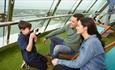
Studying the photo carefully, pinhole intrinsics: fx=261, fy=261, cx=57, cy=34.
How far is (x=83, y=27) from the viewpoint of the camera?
9.06ft

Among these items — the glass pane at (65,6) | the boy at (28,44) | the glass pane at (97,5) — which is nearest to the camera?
the boy at (28,44)

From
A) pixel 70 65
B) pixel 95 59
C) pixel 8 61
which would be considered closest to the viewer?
pixel 95 59

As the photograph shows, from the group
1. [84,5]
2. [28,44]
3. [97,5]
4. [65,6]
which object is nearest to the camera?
[28,44]

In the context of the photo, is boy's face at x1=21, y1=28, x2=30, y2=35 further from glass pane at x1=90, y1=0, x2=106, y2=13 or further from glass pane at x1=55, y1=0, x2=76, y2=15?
glass pane at x1=90, y1=0, x2=106, y2=13

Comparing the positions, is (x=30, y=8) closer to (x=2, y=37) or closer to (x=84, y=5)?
(x=2, y=37)

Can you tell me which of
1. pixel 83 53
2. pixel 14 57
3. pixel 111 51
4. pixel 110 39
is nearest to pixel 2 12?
pixel 14 57

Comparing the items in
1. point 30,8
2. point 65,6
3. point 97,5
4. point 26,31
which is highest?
point 26,31

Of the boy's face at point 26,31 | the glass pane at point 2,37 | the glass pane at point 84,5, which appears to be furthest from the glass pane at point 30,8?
the glass pane at point 84,5

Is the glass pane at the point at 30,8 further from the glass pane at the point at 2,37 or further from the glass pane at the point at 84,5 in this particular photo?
the glass pane at the point at 84,5

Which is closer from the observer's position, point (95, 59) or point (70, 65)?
point (95, 59)

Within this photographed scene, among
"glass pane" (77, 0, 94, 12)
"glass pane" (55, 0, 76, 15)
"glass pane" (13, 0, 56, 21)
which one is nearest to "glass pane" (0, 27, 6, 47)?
"glass pane" (13, 0, 56, 21)

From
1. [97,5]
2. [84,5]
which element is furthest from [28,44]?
[97,5]

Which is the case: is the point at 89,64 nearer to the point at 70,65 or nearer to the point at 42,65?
the point at 70,65

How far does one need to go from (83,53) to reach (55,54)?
1782mm
